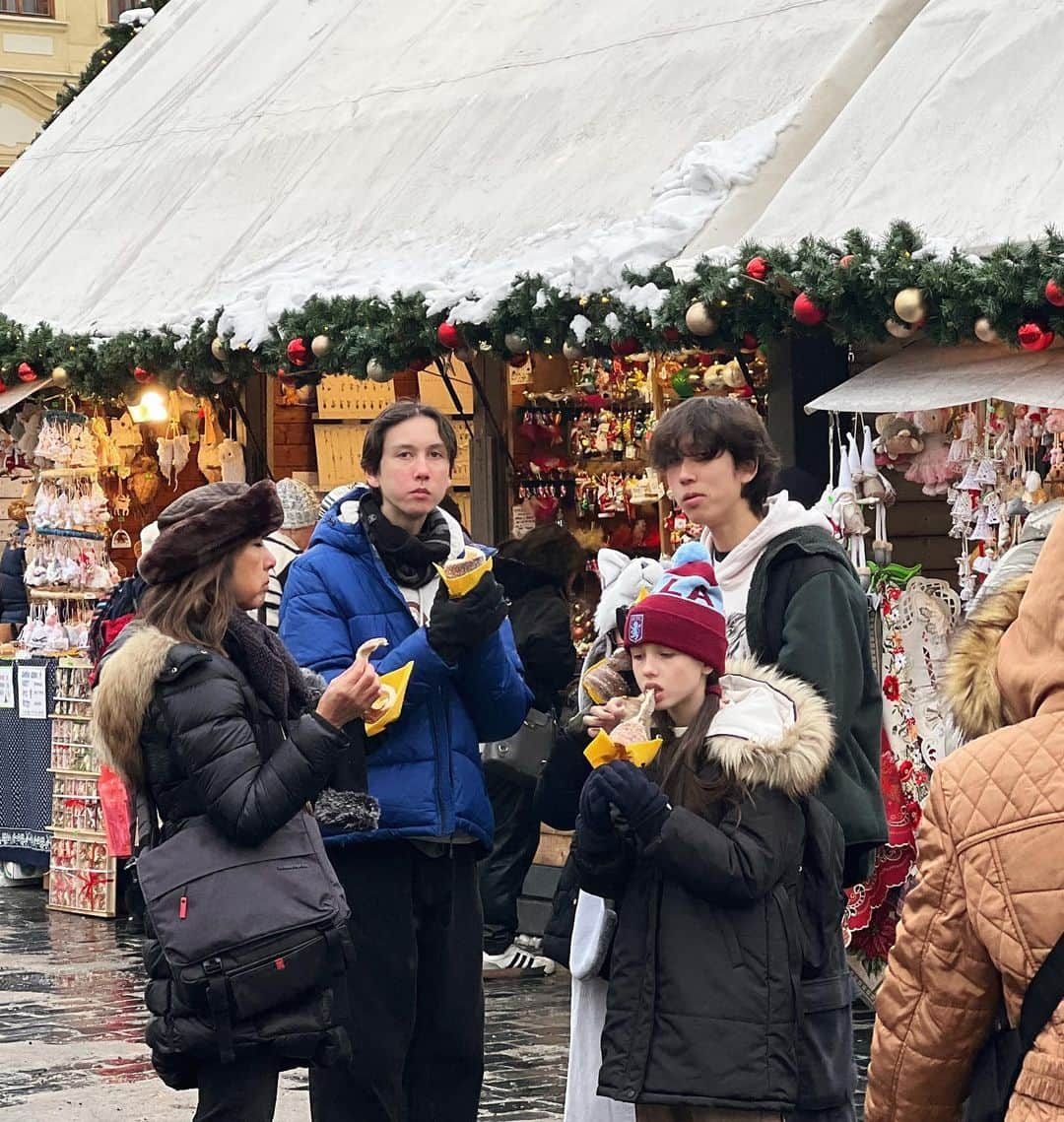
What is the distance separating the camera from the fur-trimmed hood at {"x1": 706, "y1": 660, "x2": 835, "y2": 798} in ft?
14.9

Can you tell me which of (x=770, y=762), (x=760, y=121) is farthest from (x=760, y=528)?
(x=760, y=121)

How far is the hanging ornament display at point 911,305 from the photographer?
7.61 meters

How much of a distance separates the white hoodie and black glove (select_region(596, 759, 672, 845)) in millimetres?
652

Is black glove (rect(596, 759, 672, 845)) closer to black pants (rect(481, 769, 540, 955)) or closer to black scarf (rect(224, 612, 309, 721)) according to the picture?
black scarf (rect(224, 612, 309, 721))

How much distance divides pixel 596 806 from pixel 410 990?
109 centimetres

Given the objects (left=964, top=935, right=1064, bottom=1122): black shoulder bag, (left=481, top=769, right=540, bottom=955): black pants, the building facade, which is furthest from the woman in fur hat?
the building facade

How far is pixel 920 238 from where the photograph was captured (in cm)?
783

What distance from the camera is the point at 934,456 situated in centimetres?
849

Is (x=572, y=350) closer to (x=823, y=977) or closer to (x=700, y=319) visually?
(x=700, y=319)

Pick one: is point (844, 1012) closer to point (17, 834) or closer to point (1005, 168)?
point (1005, 168)

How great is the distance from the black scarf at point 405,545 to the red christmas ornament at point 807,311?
8.47 feet

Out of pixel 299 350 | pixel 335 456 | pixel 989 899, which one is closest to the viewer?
pixel 989 899

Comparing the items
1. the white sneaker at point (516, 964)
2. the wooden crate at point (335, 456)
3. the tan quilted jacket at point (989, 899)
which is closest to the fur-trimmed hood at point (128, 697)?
the tan quilted jacket at point (989, 899)

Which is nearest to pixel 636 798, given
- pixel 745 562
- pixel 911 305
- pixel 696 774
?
pixel 696 774
